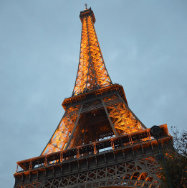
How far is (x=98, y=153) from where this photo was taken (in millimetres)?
19812

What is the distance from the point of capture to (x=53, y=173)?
19.9 metres

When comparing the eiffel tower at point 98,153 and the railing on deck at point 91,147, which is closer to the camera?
the eiffel tower at point 98,153

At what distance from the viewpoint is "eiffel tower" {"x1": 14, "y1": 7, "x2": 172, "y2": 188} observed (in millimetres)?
17703

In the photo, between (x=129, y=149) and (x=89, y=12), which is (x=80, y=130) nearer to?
(x=129, y=149)

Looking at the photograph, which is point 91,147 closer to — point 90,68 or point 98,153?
point 98,153

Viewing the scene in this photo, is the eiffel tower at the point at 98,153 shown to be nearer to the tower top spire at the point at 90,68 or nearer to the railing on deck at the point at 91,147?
the railing on deck at the point at 91,147

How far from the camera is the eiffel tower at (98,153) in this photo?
17.7 metres

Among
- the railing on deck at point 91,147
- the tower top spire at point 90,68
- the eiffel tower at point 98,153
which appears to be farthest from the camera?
the tower top spire at point 90,68

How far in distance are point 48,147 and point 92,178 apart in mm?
7050

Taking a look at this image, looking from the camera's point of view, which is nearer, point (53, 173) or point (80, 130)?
point (53, 173)

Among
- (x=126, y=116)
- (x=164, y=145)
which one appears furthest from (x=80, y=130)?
(x=164, y=145)

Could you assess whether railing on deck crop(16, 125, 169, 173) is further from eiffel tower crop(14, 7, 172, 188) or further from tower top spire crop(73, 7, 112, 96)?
tower top spire crop(73, 7, 112, 96)

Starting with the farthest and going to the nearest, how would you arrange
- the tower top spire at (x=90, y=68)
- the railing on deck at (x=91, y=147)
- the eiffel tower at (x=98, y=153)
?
1. the tower top spire at (x=90, y=68)
2. the railing on deck at (x=91, y=147)
3. the eiffel tower at (x=98, y=153)

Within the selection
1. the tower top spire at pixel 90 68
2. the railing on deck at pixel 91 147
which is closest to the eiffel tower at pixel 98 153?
the railing on deck at pixel 91 147
